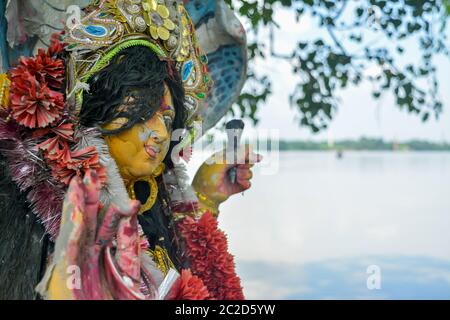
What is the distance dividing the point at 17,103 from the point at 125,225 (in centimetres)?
47

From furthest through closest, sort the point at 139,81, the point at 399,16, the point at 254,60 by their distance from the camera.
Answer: the point at 254,60
the point at 399,16
the point at 139,81

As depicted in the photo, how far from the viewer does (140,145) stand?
176cm

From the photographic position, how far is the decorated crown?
1728 mm

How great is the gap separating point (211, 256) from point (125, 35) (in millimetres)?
731

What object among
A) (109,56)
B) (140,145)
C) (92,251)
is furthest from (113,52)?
(92,251)

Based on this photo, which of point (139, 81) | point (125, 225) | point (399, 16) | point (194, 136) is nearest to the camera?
point (125, 225)

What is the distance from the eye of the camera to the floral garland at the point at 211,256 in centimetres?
197

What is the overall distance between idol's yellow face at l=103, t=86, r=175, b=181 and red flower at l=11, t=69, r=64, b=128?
0.17 m

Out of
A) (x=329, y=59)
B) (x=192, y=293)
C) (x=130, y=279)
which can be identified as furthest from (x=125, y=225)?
(x=329, y=59)

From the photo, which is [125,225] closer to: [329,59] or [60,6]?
[60,6]

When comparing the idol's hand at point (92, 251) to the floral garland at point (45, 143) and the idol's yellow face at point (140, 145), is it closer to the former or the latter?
the floral garland at point (45, 143)

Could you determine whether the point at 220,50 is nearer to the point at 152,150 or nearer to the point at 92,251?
the point at 152,150
